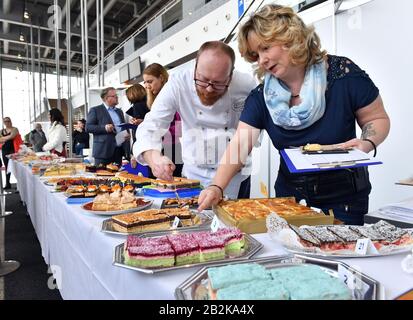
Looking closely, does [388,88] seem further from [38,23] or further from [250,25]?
[38,23]

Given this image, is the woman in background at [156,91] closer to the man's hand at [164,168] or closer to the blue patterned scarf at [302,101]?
the man's hand at [164,168]

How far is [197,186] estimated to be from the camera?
5.08 feet

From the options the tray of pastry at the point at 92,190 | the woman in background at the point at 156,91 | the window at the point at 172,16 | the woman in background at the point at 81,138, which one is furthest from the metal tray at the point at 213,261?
the woman in background at the point at 81,138

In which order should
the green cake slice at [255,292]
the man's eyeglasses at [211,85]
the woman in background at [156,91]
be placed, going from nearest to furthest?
the green cake slice at [255,292], the man's eyeglasses at [211,85], the woman in background at [156,91]

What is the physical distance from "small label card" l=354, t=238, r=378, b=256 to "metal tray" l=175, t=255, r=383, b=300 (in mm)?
107

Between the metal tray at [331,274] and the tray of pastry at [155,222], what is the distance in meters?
0.33

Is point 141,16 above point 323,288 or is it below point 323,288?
above

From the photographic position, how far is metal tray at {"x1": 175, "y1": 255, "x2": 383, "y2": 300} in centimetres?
53

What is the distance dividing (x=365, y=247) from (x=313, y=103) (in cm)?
55

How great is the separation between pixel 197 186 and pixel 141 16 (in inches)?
432

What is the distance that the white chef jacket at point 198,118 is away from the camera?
1.54 meters

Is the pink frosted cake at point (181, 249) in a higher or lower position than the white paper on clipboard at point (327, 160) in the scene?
lower

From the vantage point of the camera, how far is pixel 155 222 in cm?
99
